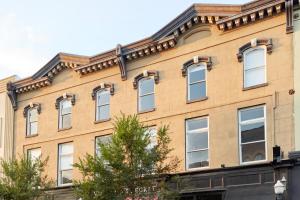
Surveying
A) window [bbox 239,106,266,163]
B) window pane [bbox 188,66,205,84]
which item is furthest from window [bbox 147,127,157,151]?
window [bbox 239,106,266,163]

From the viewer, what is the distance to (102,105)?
2944 centimetres

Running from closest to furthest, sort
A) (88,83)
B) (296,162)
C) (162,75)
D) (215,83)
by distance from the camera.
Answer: (296,162)
(215,83)
(162,75)
(88,83)

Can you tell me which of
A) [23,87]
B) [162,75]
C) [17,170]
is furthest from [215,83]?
[23,87]

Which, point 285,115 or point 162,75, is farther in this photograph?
point 162,75

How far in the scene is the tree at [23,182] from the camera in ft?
89.2

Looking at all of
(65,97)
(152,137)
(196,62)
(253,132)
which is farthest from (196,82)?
(65,97)

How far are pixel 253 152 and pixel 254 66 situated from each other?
3447 millimetres

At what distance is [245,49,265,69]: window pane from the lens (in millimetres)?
23531

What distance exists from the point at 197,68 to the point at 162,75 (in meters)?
1.90

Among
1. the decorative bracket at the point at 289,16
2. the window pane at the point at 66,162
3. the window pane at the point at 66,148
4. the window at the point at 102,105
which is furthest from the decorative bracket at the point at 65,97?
the decorative bracket at the point at 289,16

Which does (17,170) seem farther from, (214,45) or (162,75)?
(214,45)

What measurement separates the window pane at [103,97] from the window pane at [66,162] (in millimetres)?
3338

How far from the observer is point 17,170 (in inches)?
1095

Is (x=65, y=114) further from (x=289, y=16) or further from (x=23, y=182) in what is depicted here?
(x=289, y=16)
